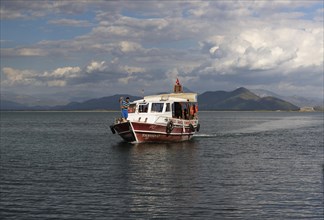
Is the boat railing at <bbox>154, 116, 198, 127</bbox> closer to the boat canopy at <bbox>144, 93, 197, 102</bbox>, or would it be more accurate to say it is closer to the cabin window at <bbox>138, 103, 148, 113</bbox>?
the cabin window at <bbox>138, 103, 148, 113</bbox>

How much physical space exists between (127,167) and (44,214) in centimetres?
1620

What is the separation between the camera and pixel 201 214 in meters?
21.7

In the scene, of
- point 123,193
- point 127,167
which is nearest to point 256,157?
point 127,167

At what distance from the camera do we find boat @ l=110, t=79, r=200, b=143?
53219mm

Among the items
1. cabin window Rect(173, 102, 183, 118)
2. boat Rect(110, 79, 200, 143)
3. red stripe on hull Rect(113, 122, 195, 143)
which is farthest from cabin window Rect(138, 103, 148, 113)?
cabin window Rect(173, 102, 183, 118)

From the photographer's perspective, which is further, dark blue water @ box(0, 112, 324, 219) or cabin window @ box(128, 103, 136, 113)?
cabin window @ box(128, 103, 136, 113)

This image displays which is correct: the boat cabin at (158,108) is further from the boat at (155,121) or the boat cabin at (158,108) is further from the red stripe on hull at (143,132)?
the red stripe on hull at (143,132)

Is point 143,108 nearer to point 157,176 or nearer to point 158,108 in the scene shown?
point 158,108

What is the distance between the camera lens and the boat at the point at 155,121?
53219 mm

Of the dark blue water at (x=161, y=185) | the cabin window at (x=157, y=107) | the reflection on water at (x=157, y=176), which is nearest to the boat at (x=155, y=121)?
the cabin window at (x=157, y=107)

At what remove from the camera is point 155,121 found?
53.2m

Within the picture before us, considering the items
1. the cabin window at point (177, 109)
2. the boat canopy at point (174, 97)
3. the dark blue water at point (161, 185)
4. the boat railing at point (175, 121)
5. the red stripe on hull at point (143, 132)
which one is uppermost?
the boat canopy at point (174, 97)

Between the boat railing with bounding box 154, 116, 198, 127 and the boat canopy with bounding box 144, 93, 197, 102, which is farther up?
the boat canopy with bounding box 144, 93, 197, 102

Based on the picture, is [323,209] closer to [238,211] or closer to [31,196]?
[238,211]
